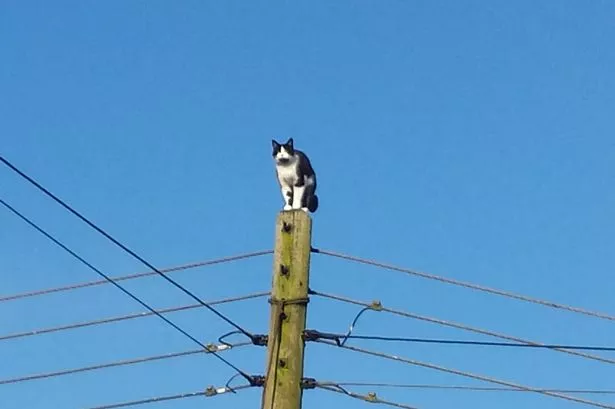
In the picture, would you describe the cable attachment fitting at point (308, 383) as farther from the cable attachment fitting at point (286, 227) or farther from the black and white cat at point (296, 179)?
the black and white cat at point (296, 179)

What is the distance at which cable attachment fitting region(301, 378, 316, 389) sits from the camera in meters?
7.53

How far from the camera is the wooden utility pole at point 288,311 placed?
7.48 metres

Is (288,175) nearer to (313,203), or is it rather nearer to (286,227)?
(313,203)

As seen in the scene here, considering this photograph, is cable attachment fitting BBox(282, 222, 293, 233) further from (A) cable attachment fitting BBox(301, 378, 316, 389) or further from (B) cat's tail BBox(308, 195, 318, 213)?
(B) cat's tail BBox(308, 195, 318, 213)

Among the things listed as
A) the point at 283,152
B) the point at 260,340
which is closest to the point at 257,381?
the point at 260,340

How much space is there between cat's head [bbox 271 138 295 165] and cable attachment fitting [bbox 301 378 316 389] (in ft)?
8.52

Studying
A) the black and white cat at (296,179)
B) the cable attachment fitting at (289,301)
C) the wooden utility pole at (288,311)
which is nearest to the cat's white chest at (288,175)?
the black and white cat at (296,179)

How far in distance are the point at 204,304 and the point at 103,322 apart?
0.77m

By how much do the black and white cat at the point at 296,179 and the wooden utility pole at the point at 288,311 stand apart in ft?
4.29

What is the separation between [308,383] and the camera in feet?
24.8

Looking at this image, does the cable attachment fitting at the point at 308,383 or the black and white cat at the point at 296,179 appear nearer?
the cable attachment fitting at the point at 308,383

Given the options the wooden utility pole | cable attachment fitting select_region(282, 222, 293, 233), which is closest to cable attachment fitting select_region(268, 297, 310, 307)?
the wooden utility pole

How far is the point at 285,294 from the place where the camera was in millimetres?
7605

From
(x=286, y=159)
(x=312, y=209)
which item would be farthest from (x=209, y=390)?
(x=286, y=159)
